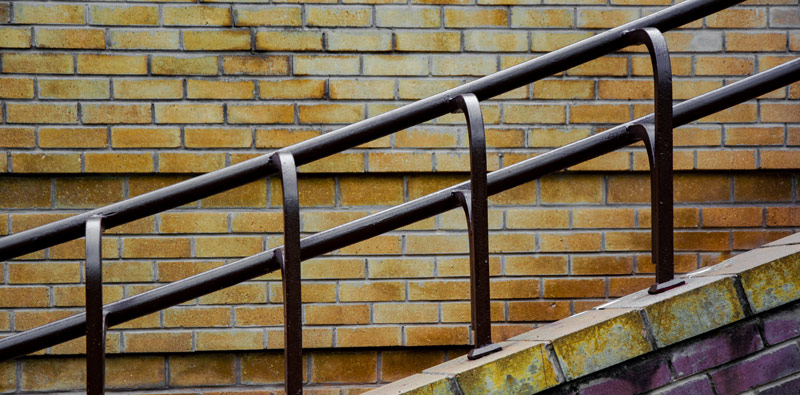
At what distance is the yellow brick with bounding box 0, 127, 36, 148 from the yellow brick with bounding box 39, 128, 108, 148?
36 mm

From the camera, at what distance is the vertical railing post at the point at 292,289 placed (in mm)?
1355

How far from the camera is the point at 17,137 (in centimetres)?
236

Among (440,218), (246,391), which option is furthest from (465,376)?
(246,391)

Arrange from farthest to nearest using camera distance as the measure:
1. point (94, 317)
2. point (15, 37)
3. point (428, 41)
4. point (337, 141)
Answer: point (428, 41) < point (15, 37) < point (337, 141) < point (94, 317)

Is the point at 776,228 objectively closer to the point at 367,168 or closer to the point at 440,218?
the point at 440,218

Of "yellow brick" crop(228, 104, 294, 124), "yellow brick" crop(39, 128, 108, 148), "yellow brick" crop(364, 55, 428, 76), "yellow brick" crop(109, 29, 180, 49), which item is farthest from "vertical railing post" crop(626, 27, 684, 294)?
"yellow brick" crop(39, 128, 108, 148)

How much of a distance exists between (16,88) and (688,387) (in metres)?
2.41

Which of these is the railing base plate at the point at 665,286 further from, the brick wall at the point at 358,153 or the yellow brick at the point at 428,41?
the yellow brick at the point at 428,41

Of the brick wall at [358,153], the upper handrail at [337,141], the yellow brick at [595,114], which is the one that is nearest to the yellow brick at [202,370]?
the brick wall at [358,153]

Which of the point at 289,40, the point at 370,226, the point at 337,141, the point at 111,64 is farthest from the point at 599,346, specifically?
the point at 111,64

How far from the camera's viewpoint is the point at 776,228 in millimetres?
2533

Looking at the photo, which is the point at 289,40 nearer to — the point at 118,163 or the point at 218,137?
the point at 218,137

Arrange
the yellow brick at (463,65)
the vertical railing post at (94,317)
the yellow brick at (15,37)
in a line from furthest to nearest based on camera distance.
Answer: the yellow brick at (463,65) < the yellow brick at (15,37) < the vertical railing post at (94,317)

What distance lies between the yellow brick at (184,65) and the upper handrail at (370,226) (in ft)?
3.80
